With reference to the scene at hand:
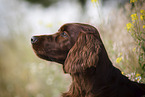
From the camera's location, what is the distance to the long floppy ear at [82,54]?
1.53 m

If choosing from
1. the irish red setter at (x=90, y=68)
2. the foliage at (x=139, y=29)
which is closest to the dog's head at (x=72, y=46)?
the irish red setter at (x=90, y=68)

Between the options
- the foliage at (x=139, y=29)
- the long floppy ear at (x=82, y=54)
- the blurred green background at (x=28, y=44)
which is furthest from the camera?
the blurred green background at (x=28, y=44)

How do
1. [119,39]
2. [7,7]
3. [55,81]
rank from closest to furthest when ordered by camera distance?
[119,39], [55,81], [7,7]

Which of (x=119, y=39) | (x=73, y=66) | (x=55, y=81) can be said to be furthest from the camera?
(x=55, y=81)

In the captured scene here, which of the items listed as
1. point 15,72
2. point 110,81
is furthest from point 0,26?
point 110,81

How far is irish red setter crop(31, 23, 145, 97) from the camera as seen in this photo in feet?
5.09

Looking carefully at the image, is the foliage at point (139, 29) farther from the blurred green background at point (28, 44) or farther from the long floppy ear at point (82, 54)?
the blurred green background at point (28, 44)

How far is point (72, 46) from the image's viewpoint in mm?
1760

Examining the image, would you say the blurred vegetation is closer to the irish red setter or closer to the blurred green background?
the irish red setter

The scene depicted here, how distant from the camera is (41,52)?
Result: 1771 mm

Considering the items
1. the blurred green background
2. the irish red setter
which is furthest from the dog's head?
the blurred green background

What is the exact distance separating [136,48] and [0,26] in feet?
10.6

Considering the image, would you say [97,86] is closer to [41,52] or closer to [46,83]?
[41,52]

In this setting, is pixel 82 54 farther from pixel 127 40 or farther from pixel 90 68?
pixel 127 40
